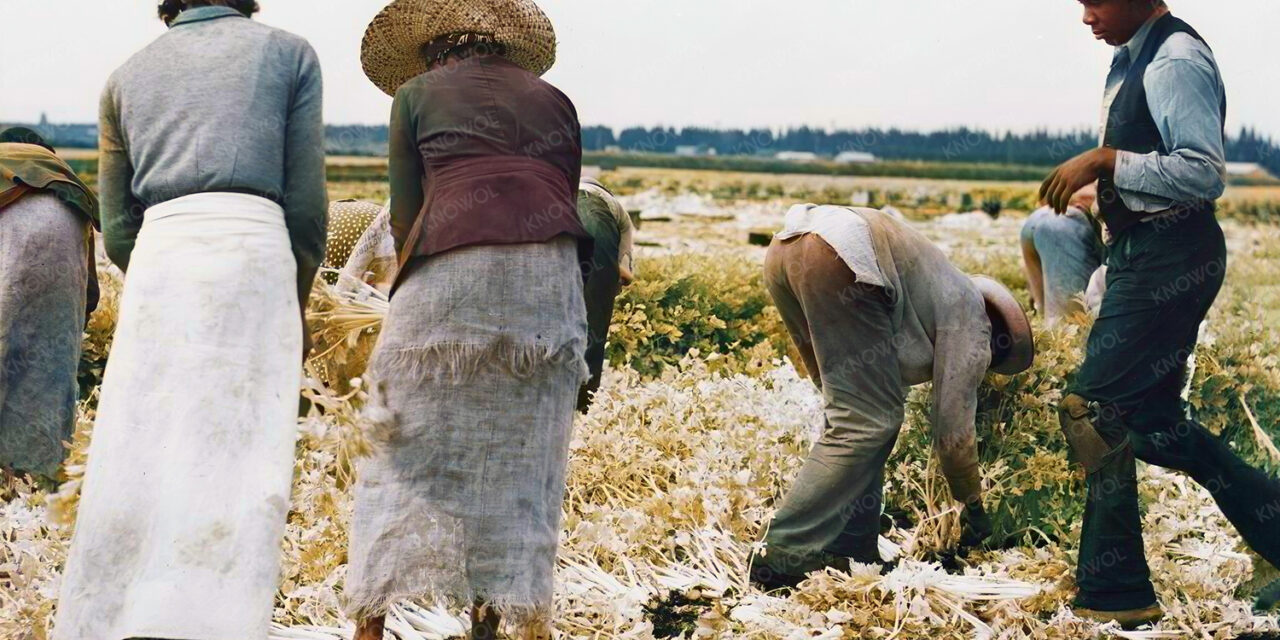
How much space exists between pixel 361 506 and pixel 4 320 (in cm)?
245

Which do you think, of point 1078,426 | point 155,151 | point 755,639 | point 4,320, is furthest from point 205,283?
point 1078,426

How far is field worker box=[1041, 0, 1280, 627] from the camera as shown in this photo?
4023 millimetres

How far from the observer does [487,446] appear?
345 centimetres

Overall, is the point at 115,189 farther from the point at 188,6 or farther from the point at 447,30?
the point at 447,30

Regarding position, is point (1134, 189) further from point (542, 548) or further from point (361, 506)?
point (361, 506)

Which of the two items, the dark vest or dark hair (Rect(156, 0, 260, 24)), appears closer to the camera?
dark hair (Rect(156, 0, 260, 24))

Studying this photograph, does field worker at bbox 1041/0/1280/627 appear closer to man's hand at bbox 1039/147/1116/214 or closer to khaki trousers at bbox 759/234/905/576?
man's hand at bbox 1039/147/1116/214

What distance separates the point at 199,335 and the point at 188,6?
855 millimetres

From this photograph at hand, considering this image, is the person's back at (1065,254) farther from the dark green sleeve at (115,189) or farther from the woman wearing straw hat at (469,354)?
the dark green sleeve at (115,189)

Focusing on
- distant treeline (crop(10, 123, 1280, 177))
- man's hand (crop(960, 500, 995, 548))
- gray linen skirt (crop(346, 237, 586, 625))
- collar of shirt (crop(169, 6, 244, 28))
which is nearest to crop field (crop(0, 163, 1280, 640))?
man's hand (crop(960, 500, 995, 548))

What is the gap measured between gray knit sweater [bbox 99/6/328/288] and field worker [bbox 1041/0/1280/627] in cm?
234

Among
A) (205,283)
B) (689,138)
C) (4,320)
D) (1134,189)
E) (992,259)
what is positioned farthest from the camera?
(689,138)

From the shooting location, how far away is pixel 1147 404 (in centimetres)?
418

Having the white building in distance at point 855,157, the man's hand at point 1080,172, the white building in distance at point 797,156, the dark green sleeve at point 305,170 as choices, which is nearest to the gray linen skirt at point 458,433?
the dark green sleeve at point 305,170
